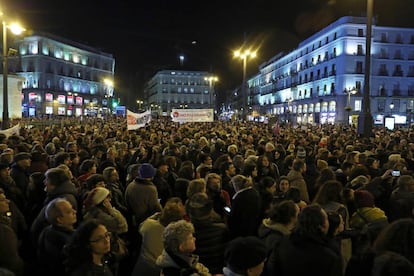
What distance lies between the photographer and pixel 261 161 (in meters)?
8.26

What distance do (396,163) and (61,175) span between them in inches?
229

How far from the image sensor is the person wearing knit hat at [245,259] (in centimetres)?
301

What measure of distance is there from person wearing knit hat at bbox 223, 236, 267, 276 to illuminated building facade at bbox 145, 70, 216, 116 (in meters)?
136

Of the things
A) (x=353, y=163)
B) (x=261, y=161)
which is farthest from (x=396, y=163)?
(x=261, y=161)

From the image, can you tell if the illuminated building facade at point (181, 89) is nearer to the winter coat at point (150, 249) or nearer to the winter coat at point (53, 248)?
the winter coat at point (150, 249)

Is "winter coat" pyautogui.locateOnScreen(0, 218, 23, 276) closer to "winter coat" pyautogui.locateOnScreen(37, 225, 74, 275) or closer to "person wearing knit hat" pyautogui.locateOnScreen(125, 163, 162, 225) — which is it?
"winter coat" pyautogui.locateOnScreen(37, 225, 74, 275)

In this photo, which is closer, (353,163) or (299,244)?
(299,244)

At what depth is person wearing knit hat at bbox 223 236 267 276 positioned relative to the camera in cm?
301

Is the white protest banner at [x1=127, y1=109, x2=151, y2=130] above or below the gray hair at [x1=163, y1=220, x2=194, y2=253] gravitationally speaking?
above

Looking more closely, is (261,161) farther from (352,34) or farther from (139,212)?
(352,34)

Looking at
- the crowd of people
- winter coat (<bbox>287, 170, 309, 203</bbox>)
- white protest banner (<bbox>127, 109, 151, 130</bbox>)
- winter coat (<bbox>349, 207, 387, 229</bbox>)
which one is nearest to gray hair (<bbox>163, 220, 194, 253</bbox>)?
the crowd of people

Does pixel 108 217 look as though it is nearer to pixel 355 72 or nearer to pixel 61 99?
pixel 355 72

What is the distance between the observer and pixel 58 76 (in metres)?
87.1

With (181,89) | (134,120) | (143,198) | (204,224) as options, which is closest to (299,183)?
(143,198)
